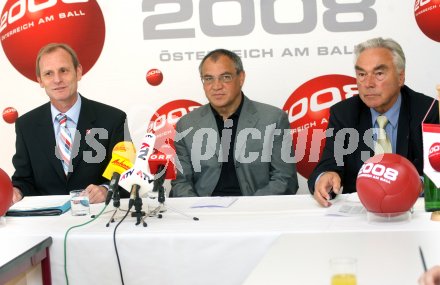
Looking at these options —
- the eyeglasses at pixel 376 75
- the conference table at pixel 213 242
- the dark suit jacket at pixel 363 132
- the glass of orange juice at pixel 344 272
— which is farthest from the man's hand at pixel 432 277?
the eyeglasses at pixel 376 75

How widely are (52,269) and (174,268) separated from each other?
0.48 meters

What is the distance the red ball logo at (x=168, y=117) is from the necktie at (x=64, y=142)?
0.81 metres

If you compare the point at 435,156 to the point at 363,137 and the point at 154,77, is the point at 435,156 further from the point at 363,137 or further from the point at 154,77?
the point at 154,77

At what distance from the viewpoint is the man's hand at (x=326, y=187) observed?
2863mm

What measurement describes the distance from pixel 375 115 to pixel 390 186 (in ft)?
3.84

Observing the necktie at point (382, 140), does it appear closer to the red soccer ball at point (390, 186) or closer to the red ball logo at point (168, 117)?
the red soccer ball at point (390, 186)

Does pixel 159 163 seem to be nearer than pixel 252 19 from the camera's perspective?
Yes

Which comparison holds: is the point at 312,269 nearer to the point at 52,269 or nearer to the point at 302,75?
the point at 52,269

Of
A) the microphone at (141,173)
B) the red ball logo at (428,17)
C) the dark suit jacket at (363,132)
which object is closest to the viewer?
the microphone at (141,173)

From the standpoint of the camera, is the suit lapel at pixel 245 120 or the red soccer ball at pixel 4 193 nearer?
the red soccer ball at pixel 4 193

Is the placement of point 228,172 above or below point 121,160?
below

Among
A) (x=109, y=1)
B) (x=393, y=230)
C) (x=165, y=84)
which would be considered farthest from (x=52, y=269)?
(x=109, y=1)

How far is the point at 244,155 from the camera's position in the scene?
392 centimetres

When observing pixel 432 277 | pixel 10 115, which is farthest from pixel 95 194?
pixel 432 277
